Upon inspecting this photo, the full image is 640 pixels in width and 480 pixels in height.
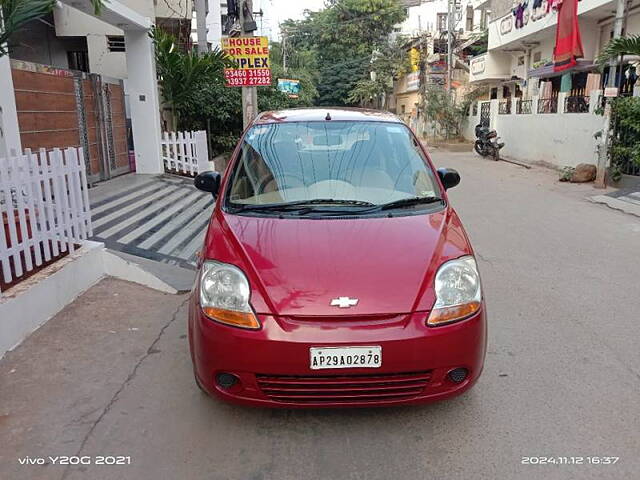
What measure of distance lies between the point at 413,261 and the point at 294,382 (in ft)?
2.96

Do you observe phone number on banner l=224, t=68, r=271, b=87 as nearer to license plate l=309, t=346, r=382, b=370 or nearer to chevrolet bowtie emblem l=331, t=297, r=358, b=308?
chevrolet bowtie emblem l=331, t=297, r=358, b=308

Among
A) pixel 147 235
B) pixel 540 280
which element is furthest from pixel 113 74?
pixel 540 280

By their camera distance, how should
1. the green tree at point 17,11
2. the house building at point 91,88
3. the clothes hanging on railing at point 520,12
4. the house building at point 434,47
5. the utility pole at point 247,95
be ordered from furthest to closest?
1. the house building at point 434,47
2. the clothes hanging on railing at point 520,12
3. the utility pole at point 247,95
4. the house building at point 91,88
5. the green tree at point 17,11

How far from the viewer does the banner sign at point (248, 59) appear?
12.2 m

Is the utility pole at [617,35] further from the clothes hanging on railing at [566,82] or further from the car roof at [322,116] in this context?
the car roof at [322,116]

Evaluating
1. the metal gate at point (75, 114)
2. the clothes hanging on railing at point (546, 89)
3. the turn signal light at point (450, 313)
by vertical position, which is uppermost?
the clothes hanging on railing at point (546, 89)

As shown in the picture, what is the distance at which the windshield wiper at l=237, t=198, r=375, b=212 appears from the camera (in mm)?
3643

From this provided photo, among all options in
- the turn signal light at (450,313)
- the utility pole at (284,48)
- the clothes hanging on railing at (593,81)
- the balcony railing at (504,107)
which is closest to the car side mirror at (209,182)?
the turn signal light at (450,313)

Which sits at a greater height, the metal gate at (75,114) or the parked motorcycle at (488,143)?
the metal gate at (75,114)

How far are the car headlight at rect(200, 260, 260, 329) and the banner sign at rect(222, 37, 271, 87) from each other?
9944mm

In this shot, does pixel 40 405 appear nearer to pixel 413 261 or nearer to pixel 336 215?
pixel 336 215

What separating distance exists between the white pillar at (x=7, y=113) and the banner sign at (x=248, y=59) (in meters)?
6.22

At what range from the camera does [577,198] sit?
11148 millimetres

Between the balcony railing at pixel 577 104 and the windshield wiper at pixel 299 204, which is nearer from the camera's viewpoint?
the windshield wiper at pixel 299 204
